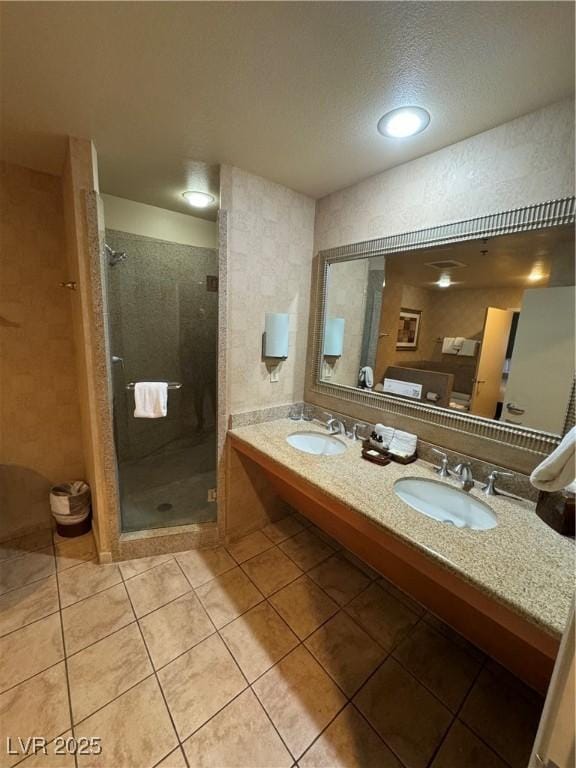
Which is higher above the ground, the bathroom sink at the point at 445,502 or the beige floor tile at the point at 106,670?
the bathroom sink at the point at 445,502

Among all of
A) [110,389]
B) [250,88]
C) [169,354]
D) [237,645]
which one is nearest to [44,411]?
[110,389]

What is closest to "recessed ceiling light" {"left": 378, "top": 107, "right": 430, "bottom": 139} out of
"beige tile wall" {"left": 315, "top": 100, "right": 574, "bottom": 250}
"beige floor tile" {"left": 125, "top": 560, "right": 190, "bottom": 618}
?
"beige tile wall" {"left": 315, "top": 100, "right": 574, "bottom": 250}

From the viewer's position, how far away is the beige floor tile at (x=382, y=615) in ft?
4.75

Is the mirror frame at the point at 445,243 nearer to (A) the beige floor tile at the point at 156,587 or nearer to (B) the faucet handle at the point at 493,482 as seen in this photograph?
(B) the faucet handle at the point at 493,482

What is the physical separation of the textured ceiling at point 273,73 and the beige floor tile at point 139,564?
2.25m

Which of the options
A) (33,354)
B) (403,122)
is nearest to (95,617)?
(33,354)

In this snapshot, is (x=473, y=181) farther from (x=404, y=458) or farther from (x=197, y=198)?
(x=197, y=198)

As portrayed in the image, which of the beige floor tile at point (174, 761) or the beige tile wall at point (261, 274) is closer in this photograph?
the beige floor tile at point (174, 761)

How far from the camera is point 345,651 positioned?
4.49ft

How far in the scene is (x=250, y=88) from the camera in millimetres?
1045

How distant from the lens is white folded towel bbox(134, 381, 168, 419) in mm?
1782

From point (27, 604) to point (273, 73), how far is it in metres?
2.55

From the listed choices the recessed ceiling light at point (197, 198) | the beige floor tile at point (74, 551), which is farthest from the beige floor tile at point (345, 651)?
the recessed ceiling light at point (197, 198)

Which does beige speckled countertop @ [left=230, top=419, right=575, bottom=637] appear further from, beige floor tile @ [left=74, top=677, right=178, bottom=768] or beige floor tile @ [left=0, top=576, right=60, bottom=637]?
beige floor tile @ [left=0, top=576, right=60, bottom=637]
